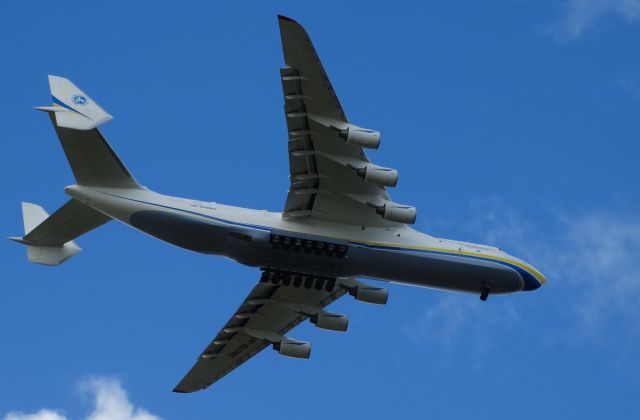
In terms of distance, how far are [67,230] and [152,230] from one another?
9.14 ft

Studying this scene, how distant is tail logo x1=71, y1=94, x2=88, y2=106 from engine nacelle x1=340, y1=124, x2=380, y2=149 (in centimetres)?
689

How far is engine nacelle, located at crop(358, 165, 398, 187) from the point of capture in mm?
31859

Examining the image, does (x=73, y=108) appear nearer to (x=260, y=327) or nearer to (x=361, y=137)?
(x=361, y=137)

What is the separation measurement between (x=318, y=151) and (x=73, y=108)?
6.72 metres

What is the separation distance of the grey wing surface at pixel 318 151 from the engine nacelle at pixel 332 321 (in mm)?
4363

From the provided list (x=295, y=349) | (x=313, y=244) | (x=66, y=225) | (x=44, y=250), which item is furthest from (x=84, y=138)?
(x=295, y=349)

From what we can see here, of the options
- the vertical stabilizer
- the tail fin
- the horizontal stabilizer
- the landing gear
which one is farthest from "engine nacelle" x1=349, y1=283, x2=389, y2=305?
the horizontal stabilizer

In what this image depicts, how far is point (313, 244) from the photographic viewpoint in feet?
109

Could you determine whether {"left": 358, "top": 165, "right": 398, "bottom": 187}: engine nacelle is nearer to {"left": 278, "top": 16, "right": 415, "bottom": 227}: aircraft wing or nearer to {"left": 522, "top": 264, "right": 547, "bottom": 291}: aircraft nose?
{"left": 278, "top": 16, "right": 415, "bottom": 227}: aircraft wing

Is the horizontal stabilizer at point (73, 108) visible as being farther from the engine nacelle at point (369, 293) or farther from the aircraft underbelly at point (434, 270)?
the engine nacelle at point (369, 293)

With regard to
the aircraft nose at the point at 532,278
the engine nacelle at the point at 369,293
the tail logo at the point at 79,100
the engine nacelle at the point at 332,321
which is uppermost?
the tail logo at the point at 79,100

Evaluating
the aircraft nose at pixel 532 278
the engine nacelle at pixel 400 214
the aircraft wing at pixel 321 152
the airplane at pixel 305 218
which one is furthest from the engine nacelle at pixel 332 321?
the aircraft nose at pixel 532 278

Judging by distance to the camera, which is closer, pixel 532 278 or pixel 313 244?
pixel 313 244

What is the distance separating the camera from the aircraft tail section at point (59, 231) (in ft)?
108
